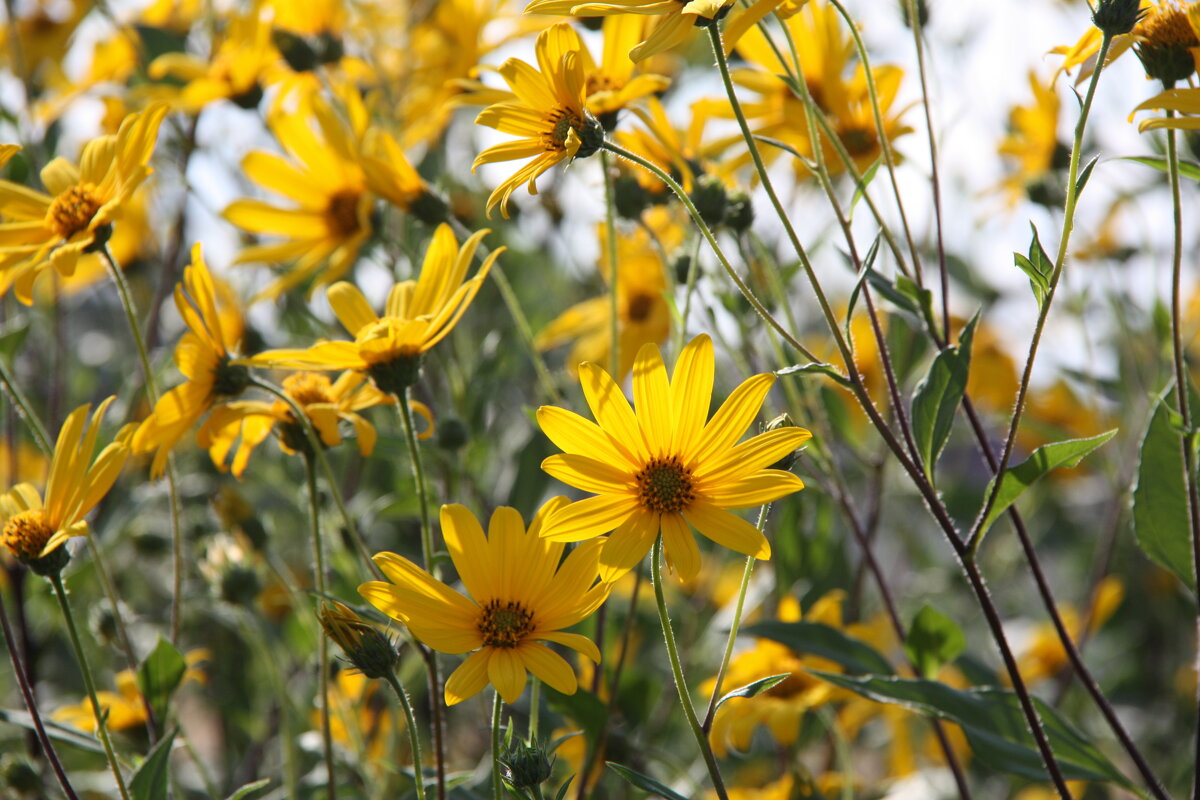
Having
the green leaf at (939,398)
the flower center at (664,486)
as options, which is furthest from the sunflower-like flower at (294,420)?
the green leaf at (939,398)

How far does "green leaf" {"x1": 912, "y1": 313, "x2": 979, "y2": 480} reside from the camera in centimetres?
75

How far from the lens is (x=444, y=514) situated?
29.0 inches

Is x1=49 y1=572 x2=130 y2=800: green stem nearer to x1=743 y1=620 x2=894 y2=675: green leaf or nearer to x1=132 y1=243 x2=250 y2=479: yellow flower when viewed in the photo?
Result: x1=132 y1=243 x2=250 y2=479: yellow flower

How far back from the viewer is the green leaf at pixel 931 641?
3.19ft

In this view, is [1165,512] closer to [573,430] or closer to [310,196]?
[573,430]

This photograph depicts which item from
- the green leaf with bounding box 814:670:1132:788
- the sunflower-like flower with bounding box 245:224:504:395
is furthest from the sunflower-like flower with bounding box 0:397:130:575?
the green leaf with bounding box 814:670:1132:788

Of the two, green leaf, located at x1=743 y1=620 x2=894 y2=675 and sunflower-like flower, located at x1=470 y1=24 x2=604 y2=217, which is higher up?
sunflower-like flower, located at x1=470 y1=24 x2=604 y2=217

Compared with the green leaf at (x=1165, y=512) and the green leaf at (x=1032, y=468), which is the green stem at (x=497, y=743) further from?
the green leaf at (x=1165, y=512)

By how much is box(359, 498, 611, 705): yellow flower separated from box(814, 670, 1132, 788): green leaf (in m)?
0.25

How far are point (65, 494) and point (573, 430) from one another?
1.43ft

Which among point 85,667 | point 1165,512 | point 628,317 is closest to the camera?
point 85,667

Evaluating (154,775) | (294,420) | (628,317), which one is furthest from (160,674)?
(628,317)

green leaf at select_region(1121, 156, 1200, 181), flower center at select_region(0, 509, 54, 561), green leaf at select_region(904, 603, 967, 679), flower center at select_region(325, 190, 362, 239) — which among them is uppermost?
flower center at select_region(325, 190, 362, 239)

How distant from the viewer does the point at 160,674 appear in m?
0.97
